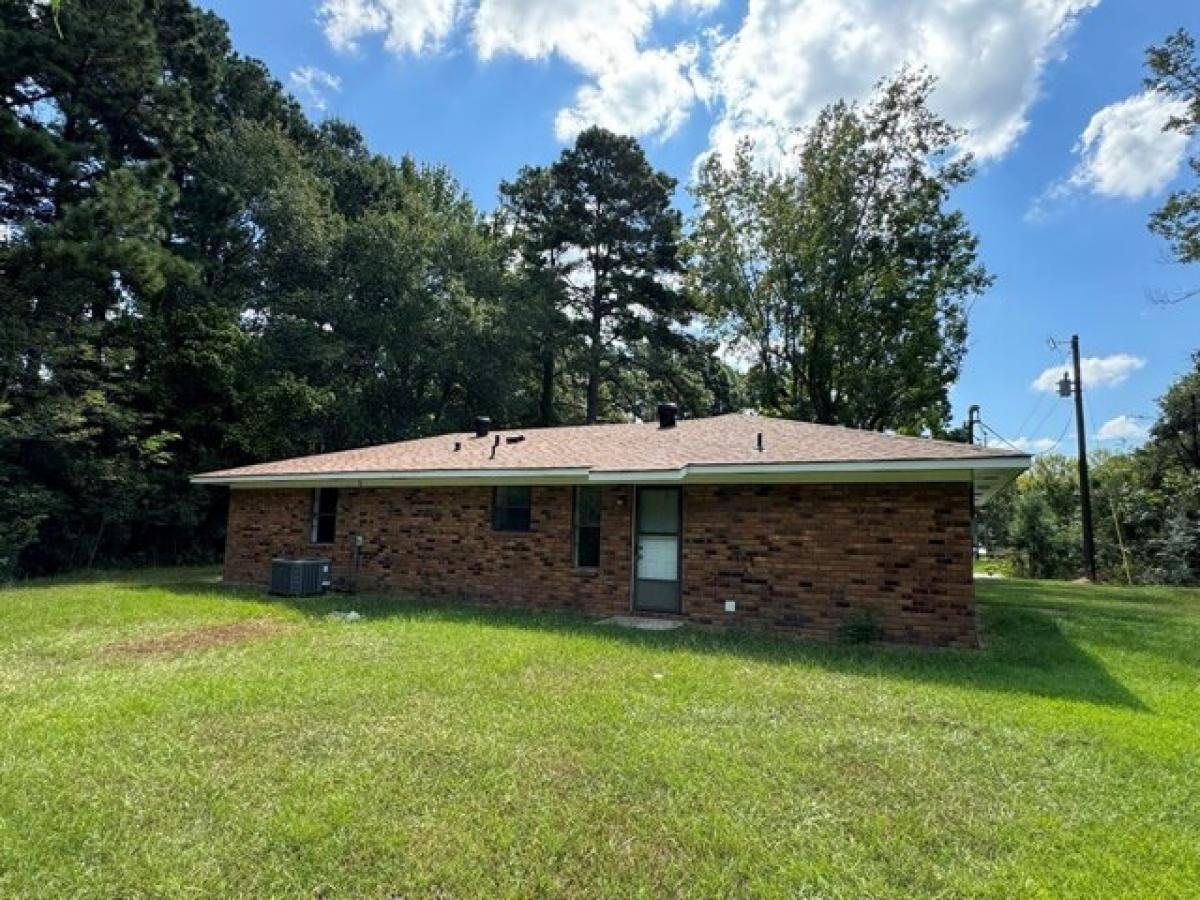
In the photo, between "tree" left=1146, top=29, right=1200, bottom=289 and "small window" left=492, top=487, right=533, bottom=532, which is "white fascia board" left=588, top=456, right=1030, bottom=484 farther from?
"tree" left=1146, top=29, right=1200, bottom=289

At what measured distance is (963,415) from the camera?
2447cm

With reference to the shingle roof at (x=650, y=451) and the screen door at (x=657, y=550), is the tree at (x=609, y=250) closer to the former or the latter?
the shingle roof at (x=650, y=451)

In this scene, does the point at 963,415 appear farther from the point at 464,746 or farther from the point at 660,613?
the point at 464,746

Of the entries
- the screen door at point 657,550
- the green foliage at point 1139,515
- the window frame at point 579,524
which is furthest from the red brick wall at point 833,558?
the green foliage at point 1139,515

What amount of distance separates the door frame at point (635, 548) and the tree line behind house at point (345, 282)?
1277 centimetres

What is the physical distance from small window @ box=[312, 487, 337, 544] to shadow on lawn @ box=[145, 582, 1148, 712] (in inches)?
85.1

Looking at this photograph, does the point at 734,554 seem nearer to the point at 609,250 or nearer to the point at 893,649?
the point at 893,649

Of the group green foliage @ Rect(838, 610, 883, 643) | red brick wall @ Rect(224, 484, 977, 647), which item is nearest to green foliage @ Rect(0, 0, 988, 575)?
red brick wall @ Rect(224, 484, 977, 647)

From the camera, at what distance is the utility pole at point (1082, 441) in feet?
65.0

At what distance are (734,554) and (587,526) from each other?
251cm

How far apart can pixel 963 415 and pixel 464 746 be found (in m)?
24.8

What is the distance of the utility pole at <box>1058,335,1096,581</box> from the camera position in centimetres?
1980

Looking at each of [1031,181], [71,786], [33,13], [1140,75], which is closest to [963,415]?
[1031,181]

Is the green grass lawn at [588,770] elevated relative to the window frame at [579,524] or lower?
lower
